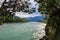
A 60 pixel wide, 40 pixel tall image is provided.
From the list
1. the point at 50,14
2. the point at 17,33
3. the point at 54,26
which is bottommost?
the point at 17,33

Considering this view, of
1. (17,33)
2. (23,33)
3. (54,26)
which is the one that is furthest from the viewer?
(17,33)

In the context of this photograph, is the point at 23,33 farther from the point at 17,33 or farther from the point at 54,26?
the point at 54,26

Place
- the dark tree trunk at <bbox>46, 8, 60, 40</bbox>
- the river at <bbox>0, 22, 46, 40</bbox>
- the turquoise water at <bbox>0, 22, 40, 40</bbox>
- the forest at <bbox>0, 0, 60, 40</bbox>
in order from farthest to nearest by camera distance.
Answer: the turquoise water at <bbox>0, 22, 40, 40</bbox> → the river at <bbox>0, 22, 46, 40</bbox> → the dark tree trunk at <bbox>46, 8, 60, 40</bbox> → the forest at <bbox>0, 0, 60, 40</bbox>

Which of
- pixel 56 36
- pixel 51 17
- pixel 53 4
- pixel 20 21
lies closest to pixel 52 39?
pixel 56 36

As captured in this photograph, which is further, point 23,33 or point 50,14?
point 23,33

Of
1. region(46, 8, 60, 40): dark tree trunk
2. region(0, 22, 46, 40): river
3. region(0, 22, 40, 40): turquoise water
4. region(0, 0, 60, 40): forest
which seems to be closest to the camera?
region(0, 0, 60, 40): forest

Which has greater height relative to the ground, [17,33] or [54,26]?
[54,26]

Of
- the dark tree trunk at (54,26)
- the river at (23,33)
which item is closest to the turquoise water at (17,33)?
the river at (23,33)

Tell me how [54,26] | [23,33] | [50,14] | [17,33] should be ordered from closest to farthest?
[50,14], [54,26], [23,33], [17,33]

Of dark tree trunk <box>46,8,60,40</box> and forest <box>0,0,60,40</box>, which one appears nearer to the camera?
forest <box>0,0,60,40</box>

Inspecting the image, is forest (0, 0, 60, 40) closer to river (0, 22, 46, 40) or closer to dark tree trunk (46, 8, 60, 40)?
dark tree trunk (46, 8, 60, 40)

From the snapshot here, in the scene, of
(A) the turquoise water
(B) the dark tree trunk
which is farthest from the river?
(B) the dark tree trunk

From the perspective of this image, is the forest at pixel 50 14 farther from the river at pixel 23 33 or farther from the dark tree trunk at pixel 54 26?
the river at pixel 23 33

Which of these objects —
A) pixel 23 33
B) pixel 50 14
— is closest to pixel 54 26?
pixel 50 14
